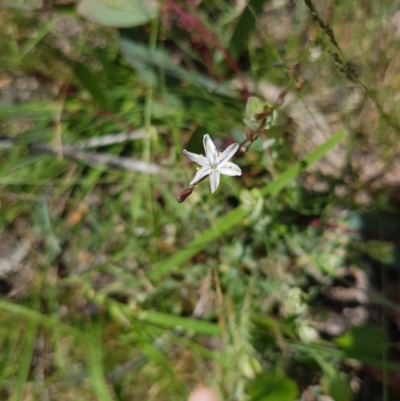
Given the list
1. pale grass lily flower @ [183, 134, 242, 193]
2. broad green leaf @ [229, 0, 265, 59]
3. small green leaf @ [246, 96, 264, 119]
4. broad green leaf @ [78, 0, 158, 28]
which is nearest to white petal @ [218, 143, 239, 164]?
pale grass lily flower @ [183, 134, 242, 193]

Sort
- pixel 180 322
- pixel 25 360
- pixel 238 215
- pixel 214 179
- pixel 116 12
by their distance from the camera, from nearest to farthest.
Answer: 1. pixel 214 179
2. pixel 238 215
3. pixel 116 12
4. pixel 180 322
5. pixel 25 360

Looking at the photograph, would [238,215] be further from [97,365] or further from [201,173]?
[97,365]

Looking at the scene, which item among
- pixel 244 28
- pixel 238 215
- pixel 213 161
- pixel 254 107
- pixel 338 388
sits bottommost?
pixel 338 388

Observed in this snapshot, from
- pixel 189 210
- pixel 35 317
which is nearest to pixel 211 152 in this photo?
pixel 189 210

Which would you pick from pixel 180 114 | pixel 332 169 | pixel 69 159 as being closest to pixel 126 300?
pixel 69 159

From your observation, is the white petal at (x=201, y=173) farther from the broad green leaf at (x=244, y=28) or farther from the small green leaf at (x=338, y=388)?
the small green leaf at (x=338, y=388)
